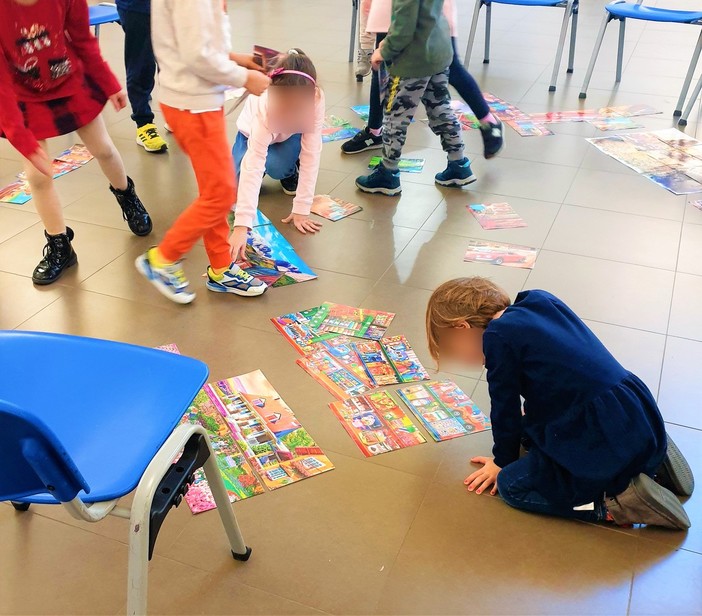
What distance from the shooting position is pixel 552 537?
171cm

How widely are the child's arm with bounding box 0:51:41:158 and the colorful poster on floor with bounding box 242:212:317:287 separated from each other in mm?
900

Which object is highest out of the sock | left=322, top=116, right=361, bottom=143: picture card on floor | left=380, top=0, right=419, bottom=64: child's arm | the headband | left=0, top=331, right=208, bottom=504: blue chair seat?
left=380, top=0, right=419, bottom=64: child's arm

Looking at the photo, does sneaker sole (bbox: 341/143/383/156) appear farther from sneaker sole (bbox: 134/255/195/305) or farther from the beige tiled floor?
sneaker sole (bbox: 134/255/195/305)

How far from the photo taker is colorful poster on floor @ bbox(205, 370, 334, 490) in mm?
1884

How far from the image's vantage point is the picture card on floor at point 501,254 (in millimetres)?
2824

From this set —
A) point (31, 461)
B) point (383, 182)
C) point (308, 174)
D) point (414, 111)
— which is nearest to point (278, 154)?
point (308, 174)

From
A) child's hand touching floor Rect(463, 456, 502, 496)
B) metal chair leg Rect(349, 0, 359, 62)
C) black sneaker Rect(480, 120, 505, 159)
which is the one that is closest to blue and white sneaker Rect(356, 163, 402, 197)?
black sneaker Rect(480, 120, 505, 159)

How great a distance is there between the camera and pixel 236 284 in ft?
8.61

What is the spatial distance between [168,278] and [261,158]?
68 cm

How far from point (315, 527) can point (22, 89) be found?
5.89 ft

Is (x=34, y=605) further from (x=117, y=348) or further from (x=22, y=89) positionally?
(x=22, y=89)

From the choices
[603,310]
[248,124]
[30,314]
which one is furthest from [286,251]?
[603,310]

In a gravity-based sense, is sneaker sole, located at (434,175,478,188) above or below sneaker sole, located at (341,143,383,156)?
above

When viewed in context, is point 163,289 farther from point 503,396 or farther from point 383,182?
point 503,396
